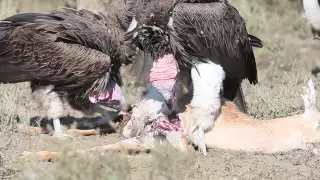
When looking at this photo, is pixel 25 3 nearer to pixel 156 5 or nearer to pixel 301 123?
pixel 156 5

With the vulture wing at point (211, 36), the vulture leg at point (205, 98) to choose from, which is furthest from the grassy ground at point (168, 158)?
the vulture wing at point (211, 36)

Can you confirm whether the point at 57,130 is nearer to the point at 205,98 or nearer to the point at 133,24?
the point at 133,24

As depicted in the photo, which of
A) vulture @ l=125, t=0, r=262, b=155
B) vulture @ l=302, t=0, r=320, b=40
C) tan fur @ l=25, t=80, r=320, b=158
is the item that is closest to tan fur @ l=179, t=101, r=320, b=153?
tan fur @ l=25, t=80, r=320, b=158

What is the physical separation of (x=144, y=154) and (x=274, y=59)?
4.97 m

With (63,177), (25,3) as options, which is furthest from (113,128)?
(25,3)

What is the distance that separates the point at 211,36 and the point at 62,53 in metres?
1.25

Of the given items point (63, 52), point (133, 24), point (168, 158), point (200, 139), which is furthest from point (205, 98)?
point (168, 158)

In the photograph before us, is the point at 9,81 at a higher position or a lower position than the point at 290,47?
higher

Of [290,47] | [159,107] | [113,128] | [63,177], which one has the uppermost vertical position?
[63,177]

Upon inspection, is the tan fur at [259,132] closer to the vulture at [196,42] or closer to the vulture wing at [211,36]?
the vulture at [196,42]

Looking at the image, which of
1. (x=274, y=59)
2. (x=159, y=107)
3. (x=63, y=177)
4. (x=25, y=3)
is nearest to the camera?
(x=63, y=177)

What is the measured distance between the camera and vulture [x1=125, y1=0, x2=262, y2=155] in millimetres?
5777

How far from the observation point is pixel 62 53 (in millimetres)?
6094

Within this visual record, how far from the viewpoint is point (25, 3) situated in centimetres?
1177
